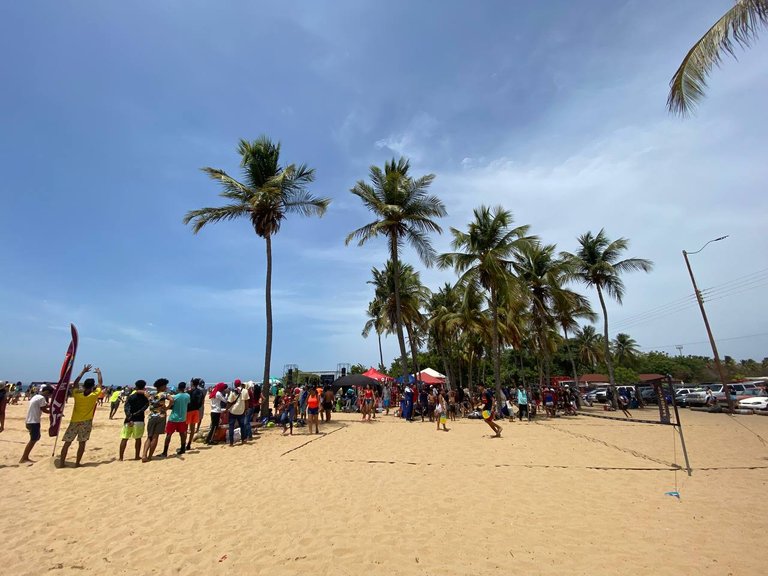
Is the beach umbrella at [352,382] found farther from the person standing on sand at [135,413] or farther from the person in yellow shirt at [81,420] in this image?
the person in yellow shirt at [81,420]

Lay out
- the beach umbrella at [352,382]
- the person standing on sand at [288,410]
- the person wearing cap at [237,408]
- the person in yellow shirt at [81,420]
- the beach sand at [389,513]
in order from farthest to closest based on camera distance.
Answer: the beach umbrella at [352,382], the person standing on sand at [288,410], the person wearing cap at [237,408], the person in yellow shirt at [81,420], the beach sand at [389,513]

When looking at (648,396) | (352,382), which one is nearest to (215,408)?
(352,382)

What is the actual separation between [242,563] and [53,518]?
3.30 m

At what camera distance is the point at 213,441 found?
11.0 metres

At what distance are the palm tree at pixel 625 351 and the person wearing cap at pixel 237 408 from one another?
72261 millimetres

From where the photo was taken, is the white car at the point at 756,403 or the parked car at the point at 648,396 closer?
the white car at the point at 756,403

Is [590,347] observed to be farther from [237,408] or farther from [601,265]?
[237,408]

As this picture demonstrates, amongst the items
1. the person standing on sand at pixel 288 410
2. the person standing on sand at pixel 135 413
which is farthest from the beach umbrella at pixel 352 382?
the person standing on sand at pixel 135 413

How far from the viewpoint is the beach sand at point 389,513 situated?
400 centimetres

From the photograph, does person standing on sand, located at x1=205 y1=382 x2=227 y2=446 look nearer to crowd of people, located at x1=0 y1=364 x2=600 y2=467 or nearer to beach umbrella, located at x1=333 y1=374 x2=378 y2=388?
crowd of people, located at x1=0 y1=364 x2=600 y2=467

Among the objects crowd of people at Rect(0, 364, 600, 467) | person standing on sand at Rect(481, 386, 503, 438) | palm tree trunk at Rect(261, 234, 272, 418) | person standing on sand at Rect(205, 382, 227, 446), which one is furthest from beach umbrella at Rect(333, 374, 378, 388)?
person standing on sand at Rect(205, 382, 227, 446)

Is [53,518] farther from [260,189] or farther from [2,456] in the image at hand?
[260,189]

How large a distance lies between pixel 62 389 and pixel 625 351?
7668 centimetres

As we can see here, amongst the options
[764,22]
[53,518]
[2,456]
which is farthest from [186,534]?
[764,22]
